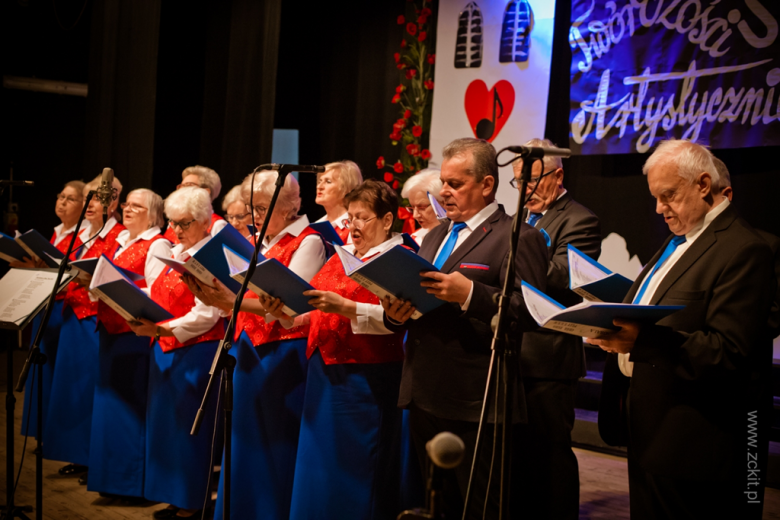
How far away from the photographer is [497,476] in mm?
2010

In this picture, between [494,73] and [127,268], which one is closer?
[127,268]

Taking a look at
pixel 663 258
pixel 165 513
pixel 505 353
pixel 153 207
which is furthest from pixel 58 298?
pixel 663 258

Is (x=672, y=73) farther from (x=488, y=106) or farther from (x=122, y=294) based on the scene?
(x=122, y=294)

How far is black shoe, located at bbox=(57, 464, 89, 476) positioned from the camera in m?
3.66

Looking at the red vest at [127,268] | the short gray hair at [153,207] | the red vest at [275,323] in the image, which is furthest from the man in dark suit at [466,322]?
the short gray hair at [153,207]

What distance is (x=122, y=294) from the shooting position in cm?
273

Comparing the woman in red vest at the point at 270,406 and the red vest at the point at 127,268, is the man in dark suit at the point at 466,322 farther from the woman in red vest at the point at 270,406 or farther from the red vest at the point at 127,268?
the red vest at the point at 127,268

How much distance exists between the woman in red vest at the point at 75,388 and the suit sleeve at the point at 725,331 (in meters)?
2.94

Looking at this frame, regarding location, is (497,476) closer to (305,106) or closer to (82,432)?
(82,432)

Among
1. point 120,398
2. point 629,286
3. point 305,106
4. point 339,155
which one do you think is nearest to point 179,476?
point 120,398

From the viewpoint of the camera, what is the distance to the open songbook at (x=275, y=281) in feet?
6.97

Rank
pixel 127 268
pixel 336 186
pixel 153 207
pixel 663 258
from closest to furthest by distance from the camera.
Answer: pixel 663 258 < pixel 336 186 < pixel 127 268 < pixel 153 207

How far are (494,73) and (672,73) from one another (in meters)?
1.25

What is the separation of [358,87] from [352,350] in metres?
3.59
